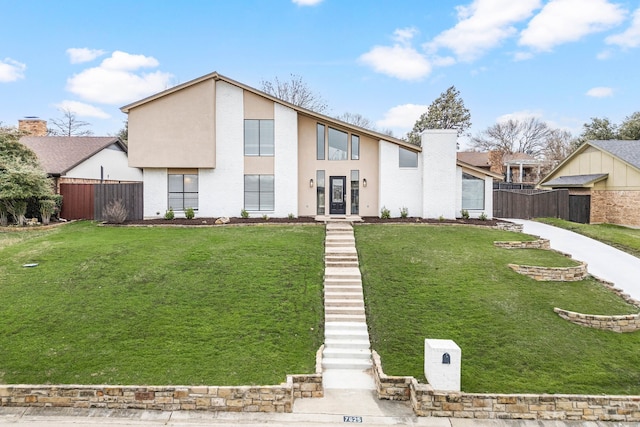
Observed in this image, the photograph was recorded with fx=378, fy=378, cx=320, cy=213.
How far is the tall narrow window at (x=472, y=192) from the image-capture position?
1819 centimetres

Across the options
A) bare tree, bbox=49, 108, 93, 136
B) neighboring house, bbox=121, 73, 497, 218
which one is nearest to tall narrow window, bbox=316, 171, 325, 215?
neighboring house, bbox=121, 73, 497, 218

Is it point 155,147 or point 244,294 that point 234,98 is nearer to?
point 155,147

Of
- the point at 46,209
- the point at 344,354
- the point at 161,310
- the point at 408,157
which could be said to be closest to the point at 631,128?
the point at 408,157

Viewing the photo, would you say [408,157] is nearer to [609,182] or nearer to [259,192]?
[259,192]

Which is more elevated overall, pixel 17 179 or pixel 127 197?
pixel 17 179

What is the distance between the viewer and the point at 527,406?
6.08 metres

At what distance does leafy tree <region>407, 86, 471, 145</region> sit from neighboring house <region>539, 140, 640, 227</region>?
1680 centimetres

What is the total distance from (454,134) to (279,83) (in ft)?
72.1

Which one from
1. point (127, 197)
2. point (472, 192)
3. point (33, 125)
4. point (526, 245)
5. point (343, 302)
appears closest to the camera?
point (343, 302)

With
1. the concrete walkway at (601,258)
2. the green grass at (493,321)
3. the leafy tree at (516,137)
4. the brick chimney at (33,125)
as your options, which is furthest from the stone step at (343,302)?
the leafy tree at (516,137)

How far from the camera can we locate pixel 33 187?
16.9m

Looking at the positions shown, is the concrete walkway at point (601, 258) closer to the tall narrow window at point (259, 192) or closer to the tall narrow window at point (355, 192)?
the tall narrow window at point (355, 192)

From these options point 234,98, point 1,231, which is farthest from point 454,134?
point 1,231

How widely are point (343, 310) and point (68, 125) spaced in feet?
146
